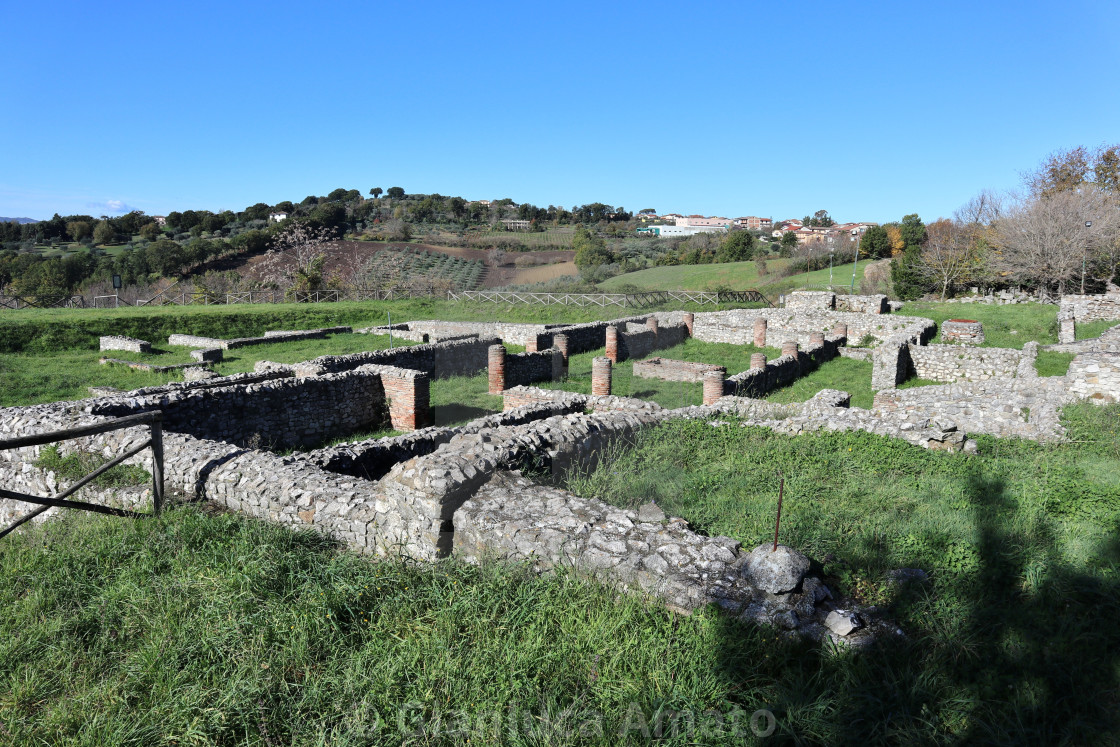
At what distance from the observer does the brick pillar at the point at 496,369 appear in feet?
53.4

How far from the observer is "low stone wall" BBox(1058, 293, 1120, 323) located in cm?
2397

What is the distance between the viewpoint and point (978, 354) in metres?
18.1

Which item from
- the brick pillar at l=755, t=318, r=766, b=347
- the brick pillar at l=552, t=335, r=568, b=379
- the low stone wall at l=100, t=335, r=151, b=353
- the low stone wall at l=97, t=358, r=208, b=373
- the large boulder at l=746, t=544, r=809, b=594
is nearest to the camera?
the large boulder at l=746, t=544, r=809, b=594

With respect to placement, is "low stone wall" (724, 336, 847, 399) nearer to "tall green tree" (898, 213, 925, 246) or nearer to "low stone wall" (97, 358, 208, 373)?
"low stone wall" (97, 358, 208, 373)

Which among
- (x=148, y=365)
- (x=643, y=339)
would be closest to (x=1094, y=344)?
(x=643, y=339)

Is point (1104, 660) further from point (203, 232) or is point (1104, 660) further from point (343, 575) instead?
point (203, 232)

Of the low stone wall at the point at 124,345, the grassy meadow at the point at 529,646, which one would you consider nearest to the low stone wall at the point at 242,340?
the low stone wall at the point at 124,345

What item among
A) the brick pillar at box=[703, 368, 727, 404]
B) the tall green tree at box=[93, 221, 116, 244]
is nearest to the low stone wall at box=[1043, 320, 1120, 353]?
the brick pillar at box=[703, 368, 727, 404]

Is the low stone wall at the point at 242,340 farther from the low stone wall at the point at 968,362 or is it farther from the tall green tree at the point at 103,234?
the tall green tree at the point at 103,234

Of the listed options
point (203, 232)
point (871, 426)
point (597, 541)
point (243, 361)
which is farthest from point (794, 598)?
point (203, 232)

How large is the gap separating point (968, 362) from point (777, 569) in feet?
61.2

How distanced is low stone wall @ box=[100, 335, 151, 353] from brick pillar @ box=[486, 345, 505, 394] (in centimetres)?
1308

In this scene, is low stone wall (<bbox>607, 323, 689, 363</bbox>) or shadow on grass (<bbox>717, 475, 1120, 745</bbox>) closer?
shadow on grass (<bbox>717, 475, 1120, 745</bbox>)

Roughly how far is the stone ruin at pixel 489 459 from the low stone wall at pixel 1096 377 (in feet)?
0.08
